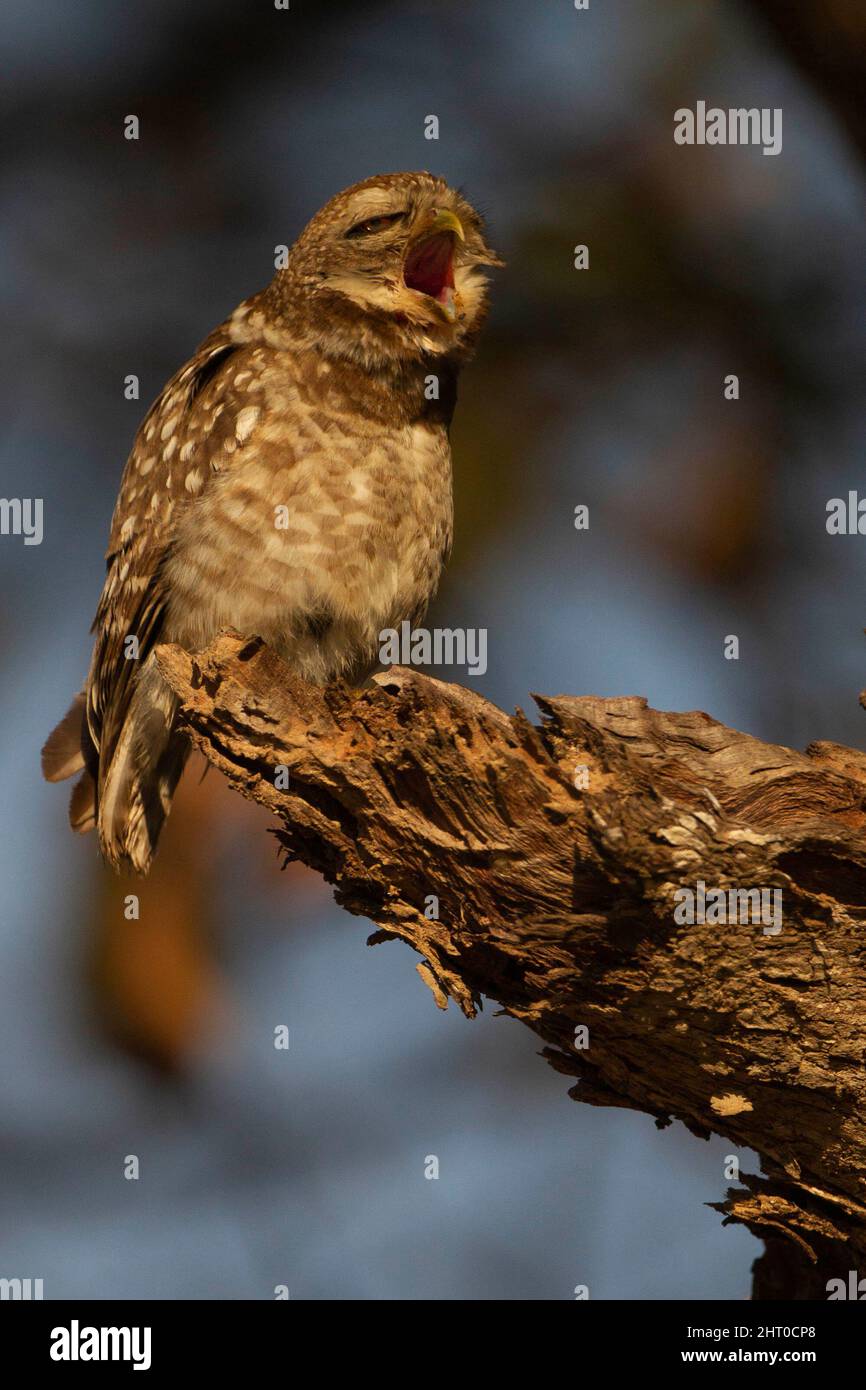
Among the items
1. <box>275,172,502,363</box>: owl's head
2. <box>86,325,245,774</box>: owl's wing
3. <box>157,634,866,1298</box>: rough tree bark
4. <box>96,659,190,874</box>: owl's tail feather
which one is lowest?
<box>157,634,866,1298</box>: rough tree bark

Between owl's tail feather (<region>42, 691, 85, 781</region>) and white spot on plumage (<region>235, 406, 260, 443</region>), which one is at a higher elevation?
white spot on plumage (<region>235, 406, 260, 443</region>)

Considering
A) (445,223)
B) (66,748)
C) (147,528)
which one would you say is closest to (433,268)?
(445,223)

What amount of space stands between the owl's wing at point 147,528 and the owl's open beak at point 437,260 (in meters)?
0.67

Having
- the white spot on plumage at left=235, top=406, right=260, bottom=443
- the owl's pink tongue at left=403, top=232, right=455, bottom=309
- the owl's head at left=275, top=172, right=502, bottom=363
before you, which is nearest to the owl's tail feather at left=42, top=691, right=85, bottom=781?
the white spot on plumage at left=235, top=406, right=260, bottom=443

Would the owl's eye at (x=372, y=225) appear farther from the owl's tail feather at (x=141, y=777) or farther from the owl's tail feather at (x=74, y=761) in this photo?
the owl's tail feather at (x=74, y=761)

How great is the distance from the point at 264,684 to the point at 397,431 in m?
1.54

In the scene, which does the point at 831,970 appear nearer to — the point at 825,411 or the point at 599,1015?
the point at 599,1015

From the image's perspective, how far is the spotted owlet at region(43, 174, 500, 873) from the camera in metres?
4.61

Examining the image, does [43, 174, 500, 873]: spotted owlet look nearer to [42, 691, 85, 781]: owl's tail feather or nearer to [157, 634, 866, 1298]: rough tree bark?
[42, 691, 85, 781]: owl's tail feather

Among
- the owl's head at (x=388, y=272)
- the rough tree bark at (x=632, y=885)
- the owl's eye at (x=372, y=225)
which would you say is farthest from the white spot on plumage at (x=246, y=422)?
the rough tree bark at (x=632, y=885)

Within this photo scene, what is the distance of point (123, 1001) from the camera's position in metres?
6.79

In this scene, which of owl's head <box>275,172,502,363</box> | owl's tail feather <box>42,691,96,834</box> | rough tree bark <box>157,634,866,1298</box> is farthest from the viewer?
owl's tail feather <box>42,691,96,834</box>

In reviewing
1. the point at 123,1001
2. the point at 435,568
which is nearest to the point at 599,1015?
the point at 435,568

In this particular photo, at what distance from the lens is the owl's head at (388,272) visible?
473 centimetres
